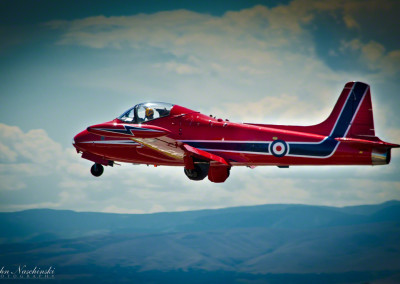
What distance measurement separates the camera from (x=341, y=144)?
26234 mm

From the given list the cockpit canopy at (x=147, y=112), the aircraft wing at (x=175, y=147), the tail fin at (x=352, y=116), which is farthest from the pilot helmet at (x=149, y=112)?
the tail fin at (x=352, y=116)

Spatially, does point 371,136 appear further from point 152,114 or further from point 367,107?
point 152,114

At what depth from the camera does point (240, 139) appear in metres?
28.0

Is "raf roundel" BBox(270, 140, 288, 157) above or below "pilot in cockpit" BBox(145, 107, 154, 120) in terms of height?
below

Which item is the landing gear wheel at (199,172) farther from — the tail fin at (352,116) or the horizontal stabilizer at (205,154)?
the tail fin at (352,116)

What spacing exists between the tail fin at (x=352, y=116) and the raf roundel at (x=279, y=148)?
6.66 feet

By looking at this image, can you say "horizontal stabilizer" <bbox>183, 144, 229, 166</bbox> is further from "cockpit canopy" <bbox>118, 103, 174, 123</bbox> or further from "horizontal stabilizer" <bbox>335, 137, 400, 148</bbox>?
"horizontal stabilizer" <bbox>335, 137, 400, 148</bbox>

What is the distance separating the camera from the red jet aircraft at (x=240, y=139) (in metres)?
25.9

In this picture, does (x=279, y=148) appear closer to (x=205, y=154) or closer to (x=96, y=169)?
(x=205, y=154)

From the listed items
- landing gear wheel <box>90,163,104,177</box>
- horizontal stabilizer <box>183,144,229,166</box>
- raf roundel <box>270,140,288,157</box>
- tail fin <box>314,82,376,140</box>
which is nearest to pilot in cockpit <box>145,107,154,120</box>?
horizontal stabilizer <box>183,144,229,166</box>

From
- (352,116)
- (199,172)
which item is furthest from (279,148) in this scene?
(199,172)

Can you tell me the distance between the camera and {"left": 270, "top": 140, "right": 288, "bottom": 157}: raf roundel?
88.8 feet

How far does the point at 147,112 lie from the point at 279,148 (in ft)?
24.9

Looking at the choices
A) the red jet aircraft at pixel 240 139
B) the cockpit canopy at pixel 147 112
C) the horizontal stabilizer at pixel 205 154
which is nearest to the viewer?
the red jet aircraft at pixel 240 139
